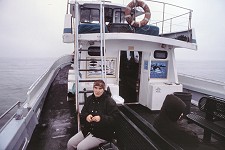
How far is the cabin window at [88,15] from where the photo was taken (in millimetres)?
7071

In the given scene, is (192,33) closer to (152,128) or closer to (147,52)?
(147,52)

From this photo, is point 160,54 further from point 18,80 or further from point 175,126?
point 18,80

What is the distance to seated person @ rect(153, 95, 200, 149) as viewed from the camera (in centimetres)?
269

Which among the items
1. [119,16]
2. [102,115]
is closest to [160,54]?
[119,16]

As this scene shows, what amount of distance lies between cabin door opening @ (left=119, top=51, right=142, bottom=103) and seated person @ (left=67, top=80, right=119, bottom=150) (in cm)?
395

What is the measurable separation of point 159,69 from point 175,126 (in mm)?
3985

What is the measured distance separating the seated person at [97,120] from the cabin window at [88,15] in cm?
478

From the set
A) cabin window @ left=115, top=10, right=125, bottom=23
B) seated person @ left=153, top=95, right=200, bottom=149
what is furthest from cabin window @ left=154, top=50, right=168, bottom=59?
seated person @ left=153, top=95, right=200, bottom=149

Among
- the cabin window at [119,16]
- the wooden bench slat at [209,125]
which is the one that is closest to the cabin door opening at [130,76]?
the cabin window at [119,16]

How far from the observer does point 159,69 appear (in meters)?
6.57

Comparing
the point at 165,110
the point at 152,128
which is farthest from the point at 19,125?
the point at 165,110

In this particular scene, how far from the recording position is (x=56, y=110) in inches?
238

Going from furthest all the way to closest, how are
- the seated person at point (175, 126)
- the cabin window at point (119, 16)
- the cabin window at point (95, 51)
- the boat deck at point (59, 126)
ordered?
1. the cabin window at point (119, 16)
2. the cabin window at point (95, 51)
3. the boat deck at point (59, 126)
4. the seated person at point (175, 126)

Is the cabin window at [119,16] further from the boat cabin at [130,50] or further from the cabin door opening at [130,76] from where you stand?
the cabin door opening at [130,76]
